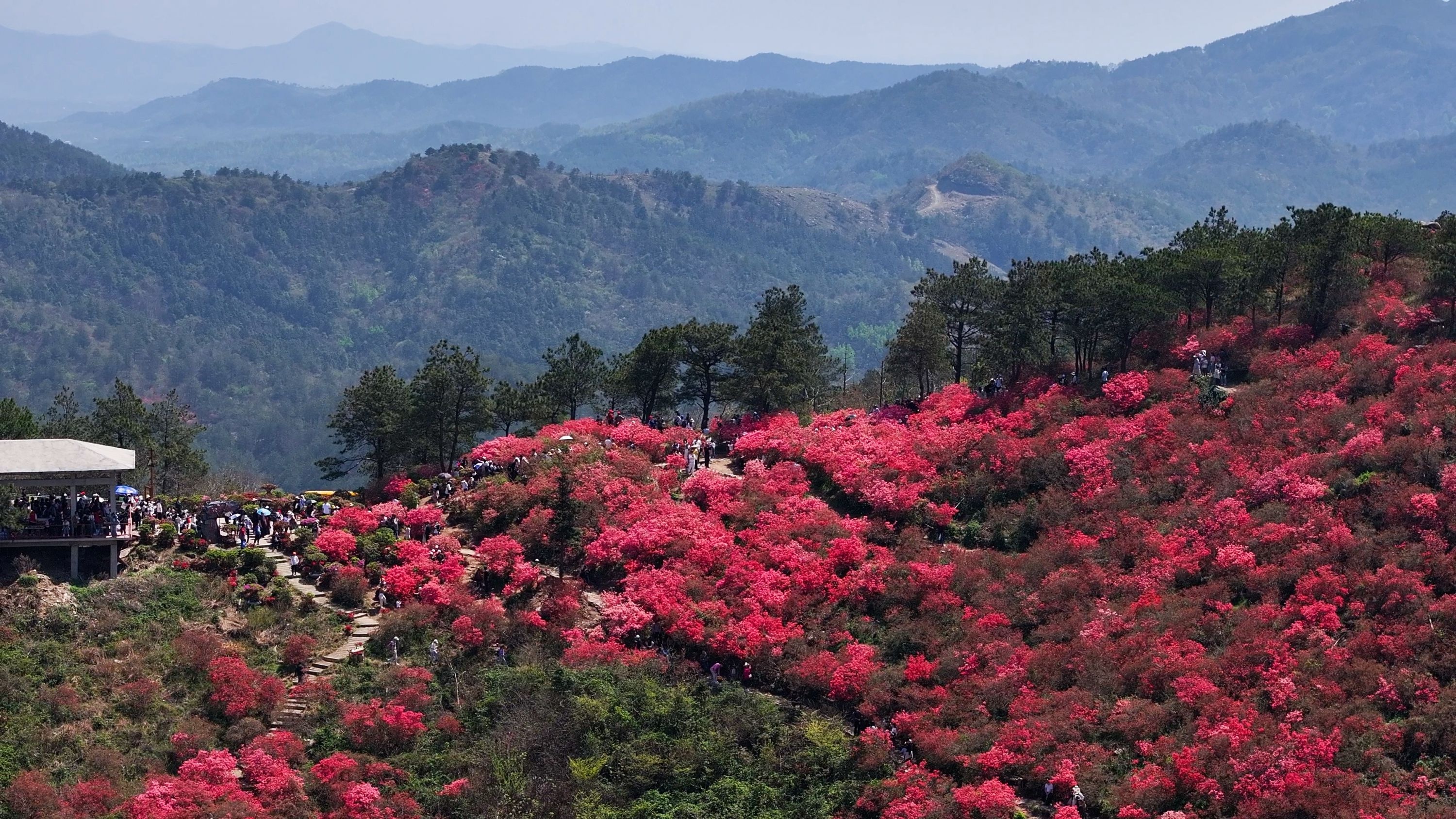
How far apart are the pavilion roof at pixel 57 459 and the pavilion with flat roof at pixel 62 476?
0.02 meters

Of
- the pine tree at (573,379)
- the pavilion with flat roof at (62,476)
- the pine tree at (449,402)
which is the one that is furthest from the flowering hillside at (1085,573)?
the pavilion with flat roof at (62,476)

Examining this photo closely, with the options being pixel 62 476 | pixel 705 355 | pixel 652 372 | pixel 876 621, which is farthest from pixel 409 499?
pixel 876 621

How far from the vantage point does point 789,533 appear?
48.1m

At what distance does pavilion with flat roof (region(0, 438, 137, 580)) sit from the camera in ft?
143

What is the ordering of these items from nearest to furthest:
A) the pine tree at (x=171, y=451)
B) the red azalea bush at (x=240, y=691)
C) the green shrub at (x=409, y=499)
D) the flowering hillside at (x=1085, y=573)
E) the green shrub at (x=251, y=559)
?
the flowering hillside at (x=1085, y=573)
the red azalea bush at (x=240, y=691)
the green shrub at (x=251, y=559)
the green shrub at (x=409, y=499)
the pine tree at (x=171, y=451)

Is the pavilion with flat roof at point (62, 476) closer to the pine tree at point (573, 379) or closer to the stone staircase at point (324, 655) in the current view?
the stone staircase at point (324, 655)

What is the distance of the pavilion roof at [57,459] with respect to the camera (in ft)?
142

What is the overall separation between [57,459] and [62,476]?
1.92 feet

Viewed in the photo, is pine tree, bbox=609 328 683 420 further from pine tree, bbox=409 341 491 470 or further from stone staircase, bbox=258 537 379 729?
stone staircase, bbox=258 537 379 729

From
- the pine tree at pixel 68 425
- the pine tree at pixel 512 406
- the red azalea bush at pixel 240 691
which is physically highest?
the pine tree at pixel 512 406

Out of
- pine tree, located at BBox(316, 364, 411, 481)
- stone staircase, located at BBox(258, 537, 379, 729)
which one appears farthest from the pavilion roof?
pine tree, located at BBox(316, 364, 411, 481)

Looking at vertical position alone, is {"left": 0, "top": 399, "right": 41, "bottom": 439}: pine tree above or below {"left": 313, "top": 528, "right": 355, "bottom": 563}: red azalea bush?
above

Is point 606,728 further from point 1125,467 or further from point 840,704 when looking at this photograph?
point 1125,467

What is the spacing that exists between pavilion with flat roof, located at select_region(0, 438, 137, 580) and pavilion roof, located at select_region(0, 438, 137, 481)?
0.05 feet
